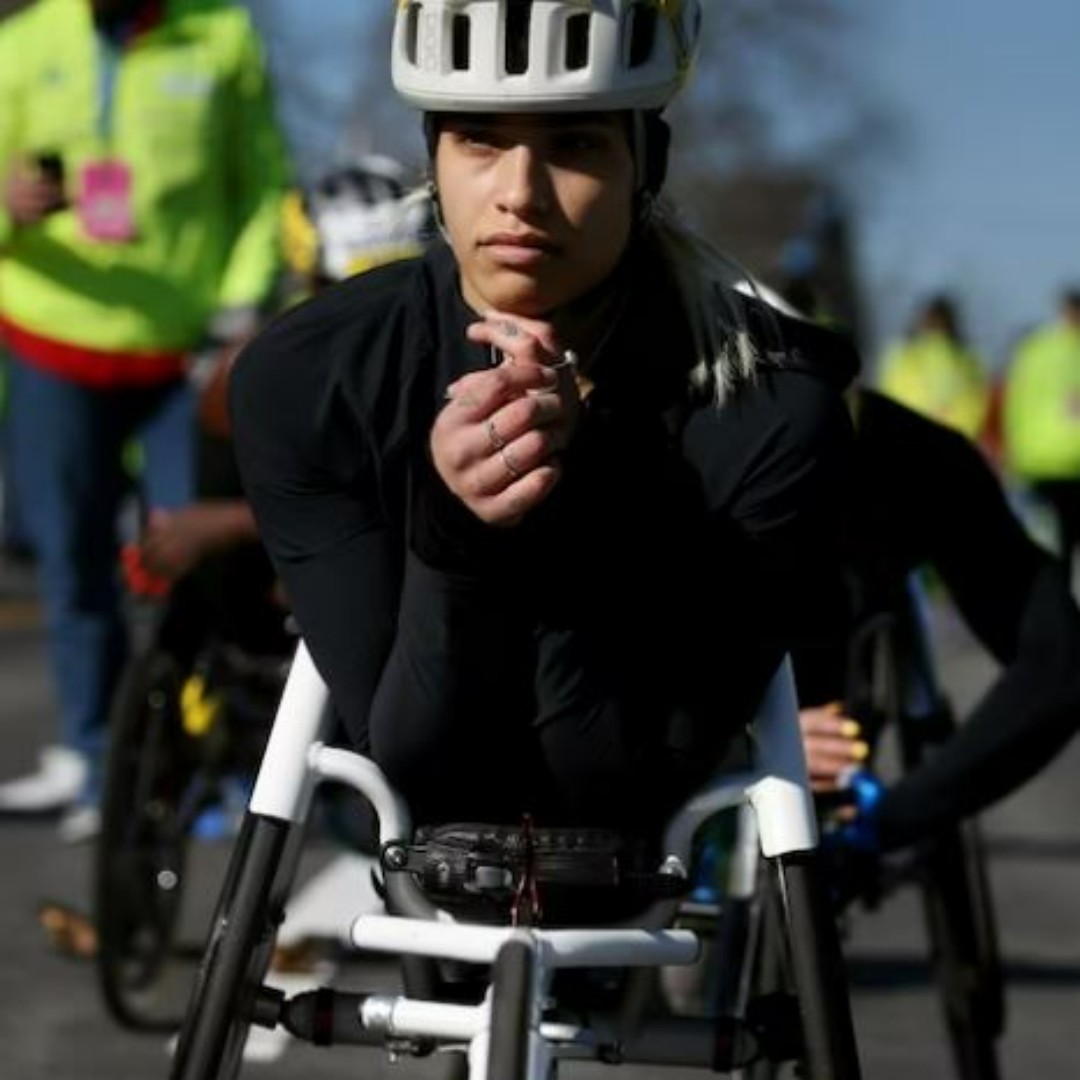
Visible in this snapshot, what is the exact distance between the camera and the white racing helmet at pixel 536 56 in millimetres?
3453

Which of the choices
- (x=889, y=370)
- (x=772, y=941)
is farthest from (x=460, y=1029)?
(x=889, y=370)

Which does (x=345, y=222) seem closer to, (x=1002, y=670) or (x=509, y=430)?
(x=1002, y=670)

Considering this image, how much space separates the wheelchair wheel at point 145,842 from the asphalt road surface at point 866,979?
0.12 meters

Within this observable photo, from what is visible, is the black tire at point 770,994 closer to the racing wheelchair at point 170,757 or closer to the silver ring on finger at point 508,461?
the silver ring on finger at point 508,461

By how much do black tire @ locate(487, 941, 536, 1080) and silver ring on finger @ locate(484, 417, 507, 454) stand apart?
0.45 m

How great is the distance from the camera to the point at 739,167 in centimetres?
4591

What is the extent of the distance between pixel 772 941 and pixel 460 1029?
3.91 feet

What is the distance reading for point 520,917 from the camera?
3.46 m

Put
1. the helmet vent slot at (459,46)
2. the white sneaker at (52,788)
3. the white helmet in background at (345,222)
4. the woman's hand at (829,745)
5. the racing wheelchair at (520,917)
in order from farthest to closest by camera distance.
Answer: the white sneaker at (52,788), the white helmet in background at (345,222), the woman's hand at (829,745), the helmet vent slot at (459,46), the racing wheelchair at (520,917)

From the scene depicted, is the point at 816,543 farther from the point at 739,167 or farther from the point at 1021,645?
the point at 739,167

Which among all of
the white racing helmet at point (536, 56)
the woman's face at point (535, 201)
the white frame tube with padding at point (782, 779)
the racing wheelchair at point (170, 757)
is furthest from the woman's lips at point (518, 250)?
the racing wheelchair at point (170, 757)

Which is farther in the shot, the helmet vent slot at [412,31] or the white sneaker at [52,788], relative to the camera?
the white sneaker at [52,788]

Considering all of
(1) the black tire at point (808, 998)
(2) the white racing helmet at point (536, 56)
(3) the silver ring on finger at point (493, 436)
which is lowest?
(1) the black tire at point (808, 998)

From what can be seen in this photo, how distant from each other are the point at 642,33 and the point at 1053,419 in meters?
16.9
